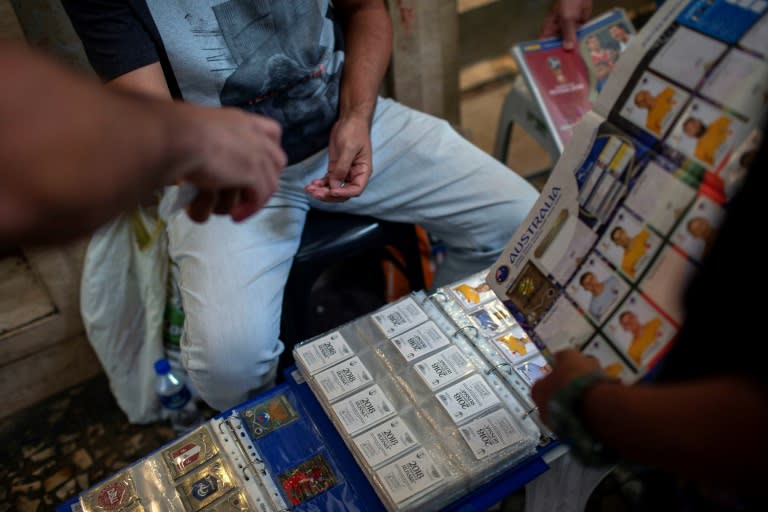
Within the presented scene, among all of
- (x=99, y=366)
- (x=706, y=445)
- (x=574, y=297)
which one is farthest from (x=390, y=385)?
(x=99, y=366)

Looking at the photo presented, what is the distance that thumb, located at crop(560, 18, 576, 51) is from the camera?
155 centimetres

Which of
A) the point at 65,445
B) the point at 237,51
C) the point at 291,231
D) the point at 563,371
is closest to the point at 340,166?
the point at 291,231

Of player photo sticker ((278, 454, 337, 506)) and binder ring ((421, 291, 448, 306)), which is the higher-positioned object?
binder ring ((421, 291, 448, 306))

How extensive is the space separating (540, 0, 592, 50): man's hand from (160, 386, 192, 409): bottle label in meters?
1.41

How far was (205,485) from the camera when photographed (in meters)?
0.94

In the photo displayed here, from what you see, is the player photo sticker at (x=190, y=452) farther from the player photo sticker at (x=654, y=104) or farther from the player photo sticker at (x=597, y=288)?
the player photo sticker at (x=654, y=104)

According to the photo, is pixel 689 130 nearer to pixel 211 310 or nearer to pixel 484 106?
pixel 211 310

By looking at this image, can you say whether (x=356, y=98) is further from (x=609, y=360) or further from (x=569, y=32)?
(x=609, y=360)

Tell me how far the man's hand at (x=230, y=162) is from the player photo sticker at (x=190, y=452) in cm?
46

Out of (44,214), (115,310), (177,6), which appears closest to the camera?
(44,214)

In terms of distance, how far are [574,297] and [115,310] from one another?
1201 millimetres

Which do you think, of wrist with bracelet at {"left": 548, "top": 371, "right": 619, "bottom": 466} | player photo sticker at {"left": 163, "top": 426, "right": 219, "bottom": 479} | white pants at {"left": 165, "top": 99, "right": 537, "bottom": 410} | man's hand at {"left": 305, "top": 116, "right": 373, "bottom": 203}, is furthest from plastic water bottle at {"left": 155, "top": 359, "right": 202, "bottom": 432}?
wrist with bracelet at {"left": 548, "top": 371, "right": 619, "bottom": 466}

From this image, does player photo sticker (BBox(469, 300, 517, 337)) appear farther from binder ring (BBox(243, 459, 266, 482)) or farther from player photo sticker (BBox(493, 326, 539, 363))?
binder ring (BBox(243, 459, 266, 482))

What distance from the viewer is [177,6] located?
3.68 feet
